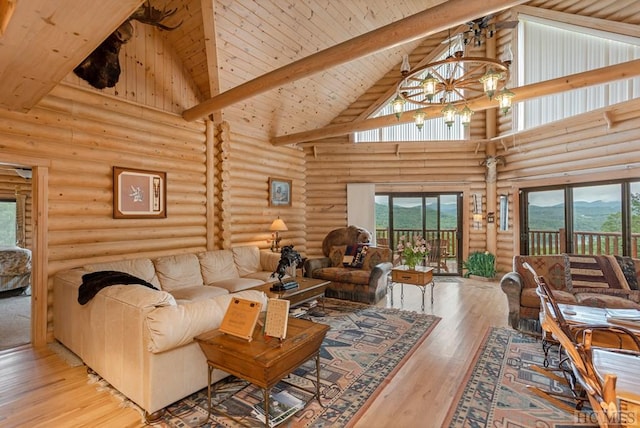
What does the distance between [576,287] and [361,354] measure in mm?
2979

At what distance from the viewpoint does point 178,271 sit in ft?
14.4

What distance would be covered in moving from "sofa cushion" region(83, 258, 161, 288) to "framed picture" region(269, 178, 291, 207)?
9.85 ft

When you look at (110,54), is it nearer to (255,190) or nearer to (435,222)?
(255,190)

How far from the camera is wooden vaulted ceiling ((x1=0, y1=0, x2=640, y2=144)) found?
6.84 feet

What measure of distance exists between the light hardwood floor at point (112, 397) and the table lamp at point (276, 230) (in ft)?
11.4

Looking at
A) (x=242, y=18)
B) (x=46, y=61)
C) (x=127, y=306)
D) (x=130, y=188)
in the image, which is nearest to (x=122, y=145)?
(x=130, y=188)

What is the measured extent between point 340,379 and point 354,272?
2.61m

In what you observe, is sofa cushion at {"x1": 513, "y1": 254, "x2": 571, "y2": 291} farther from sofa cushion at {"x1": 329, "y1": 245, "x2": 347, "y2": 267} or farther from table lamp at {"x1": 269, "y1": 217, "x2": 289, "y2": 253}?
table lamp at {"x1": 269, "y1": 217, "x2": 289, "y2": 253}

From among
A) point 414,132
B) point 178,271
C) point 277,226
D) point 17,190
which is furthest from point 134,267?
point 414,132

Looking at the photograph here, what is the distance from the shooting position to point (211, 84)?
4898 mm

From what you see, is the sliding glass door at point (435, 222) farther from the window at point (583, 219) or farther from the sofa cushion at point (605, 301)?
the sofa cushion at point (605, 301)

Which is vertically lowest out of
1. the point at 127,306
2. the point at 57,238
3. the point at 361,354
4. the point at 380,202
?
the point at 361,354

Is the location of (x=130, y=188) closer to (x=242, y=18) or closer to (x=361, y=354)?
(x=242, y=18)

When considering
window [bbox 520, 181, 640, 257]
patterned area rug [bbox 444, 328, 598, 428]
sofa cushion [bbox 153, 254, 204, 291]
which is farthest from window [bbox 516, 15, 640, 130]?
sofa cushion [bbox 153, 254, 204, 291]
